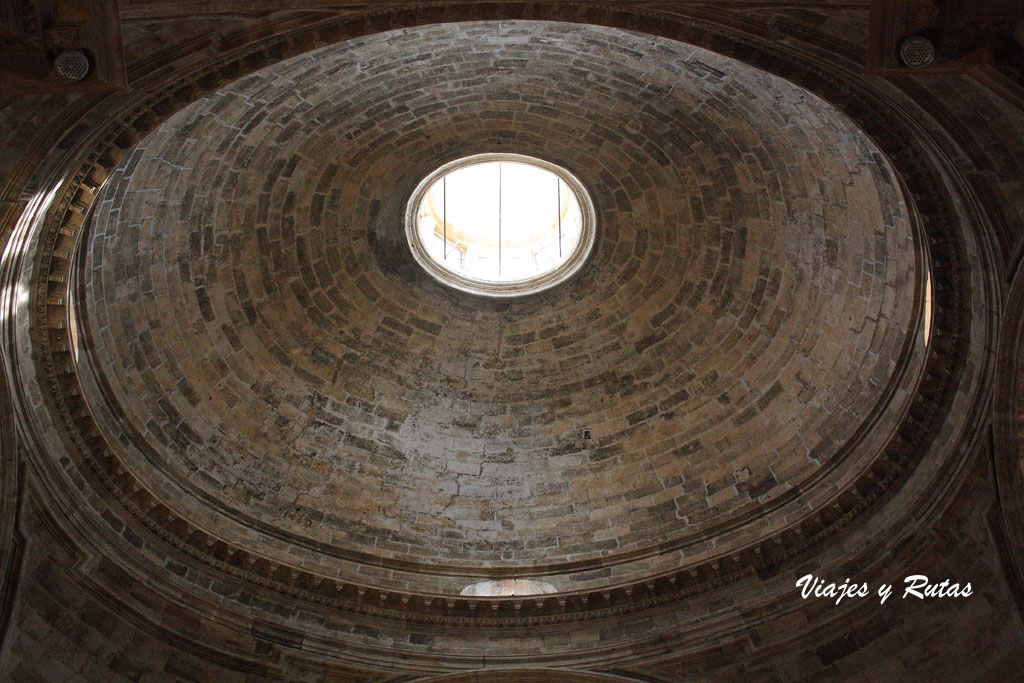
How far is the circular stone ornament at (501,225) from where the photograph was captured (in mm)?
19031

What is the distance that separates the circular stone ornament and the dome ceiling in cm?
43

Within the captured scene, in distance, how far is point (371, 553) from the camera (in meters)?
16.0

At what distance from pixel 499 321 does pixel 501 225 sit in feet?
13.5

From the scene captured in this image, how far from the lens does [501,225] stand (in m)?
22.8

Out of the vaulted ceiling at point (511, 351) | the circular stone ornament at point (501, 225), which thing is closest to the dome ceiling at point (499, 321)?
the vaulted ceiling at point (511, 351)

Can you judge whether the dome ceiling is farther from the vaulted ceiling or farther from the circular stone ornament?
the circular stone ornament

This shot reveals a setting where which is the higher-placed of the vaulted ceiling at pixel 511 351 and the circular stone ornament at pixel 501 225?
the circular stone ornament at pixel 501 225

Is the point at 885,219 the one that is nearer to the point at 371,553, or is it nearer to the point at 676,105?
the point at 676,105

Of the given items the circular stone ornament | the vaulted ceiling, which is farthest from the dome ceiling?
the circular stone ornament

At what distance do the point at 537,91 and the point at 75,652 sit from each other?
10773 millimetres

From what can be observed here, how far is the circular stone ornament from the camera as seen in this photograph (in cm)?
1903

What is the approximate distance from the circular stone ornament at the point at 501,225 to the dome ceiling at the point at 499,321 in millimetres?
434

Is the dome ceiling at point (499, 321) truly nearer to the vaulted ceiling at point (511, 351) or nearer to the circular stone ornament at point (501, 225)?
the vaulted ceiling at point (511, 351)

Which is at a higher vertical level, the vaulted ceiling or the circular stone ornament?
the circular stone ornament
